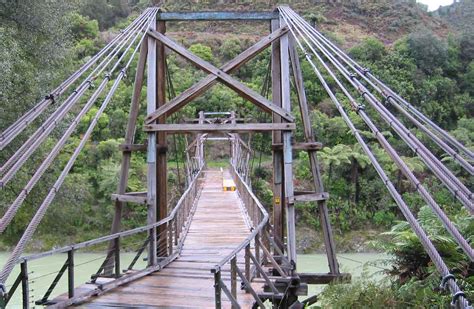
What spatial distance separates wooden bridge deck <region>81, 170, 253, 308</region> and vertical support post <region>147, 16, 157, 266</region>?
0.36 metres


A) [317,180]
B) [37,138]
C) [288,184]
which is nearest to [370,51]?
[317,180]

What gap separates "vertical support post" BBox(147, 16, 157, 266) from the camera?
20.8ft

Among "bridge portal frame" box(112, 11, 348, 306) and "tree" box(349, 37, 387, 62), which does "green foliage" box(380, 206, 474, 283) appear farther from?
"tree" box(349, 37, 387, 62)

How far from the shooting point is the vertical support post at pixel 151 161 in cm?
634

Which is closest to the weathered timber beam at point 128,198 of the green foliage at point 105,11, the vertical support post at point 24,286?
the vertical support post at point 24,286

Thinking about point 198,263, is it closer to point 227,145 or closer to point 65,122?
point 65,122

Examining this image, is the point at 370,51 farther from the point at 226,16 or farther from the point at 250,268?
the point at 250,268

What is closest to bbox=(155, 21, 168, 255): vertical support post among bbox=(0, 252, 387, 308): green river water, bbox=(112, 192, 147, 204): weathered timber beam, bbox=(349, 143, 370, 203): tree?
bbox=(112, 192, 147, 204): weathered timber beam

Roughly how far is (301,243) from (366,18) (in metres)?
27.1

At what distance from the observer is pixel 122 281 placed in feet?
17.4

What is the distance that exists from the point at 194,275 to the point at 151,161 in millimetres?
1671

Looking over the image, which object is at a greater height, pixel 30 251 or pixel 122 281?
pixel 122 281

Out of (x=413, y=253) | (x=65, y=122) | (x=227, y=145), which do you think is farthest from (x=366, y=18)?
(x=413, y=253)

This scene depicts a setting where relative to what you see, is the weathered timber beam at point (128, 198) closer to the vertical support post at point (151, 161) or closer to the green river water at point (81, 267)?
the vertical support post at point (151, 161)
